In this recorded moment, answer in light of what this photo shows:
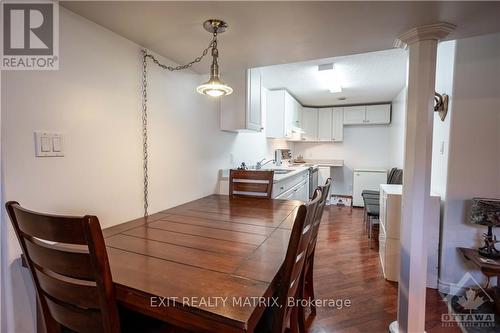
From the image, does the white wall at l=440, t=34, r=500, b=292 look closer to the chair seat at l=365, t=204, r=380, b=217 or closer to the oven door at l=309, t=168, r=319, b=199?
the chair seat at l=365, t=204, r=380, b=217

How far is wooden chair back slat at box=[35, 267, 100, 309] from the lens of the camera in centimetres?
82

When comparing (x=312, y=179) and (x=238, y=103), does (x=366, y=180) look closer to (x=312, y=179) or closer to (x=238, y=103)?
(x=312, y=179)

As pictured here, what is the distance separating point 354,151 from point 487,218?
403 centimetres

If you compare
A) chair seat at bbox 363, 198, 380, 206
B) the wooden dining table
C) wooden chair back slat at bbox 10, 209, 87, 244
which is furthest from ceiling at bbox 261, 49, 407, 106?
wooden chair back slat at bbox 10, 209, 87, 244

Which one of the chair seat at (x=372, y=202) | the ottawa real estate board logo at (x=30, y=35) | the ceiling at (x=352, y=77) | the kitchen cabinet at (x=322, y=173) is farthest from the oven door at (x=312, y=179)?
the ottawa real estate board logo at (x=30, y=35)

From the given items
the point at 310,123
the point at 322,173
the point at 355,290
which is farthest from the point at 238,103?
the point at 322,173

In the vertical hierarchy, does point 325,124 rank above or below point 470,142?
above

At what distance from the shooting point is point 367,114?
5309 millimetres

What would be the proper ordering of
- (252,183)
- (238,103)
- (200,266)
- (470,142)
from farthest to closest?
(238,103) < (252,183) < (470,142) < (200,266)

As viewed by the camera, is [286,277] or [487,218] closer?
[286,277]

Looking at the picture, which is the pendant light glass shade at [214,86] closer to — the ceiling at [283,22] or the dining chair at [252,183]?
the ceiling at [283,22]

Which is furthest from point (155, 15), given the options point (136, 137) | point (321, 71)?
point (321, 71)

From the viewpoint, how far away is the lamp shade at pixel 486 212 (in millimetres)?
1811

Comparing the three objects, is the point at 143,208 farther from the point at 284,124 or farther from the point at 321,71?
the point at 284,124
